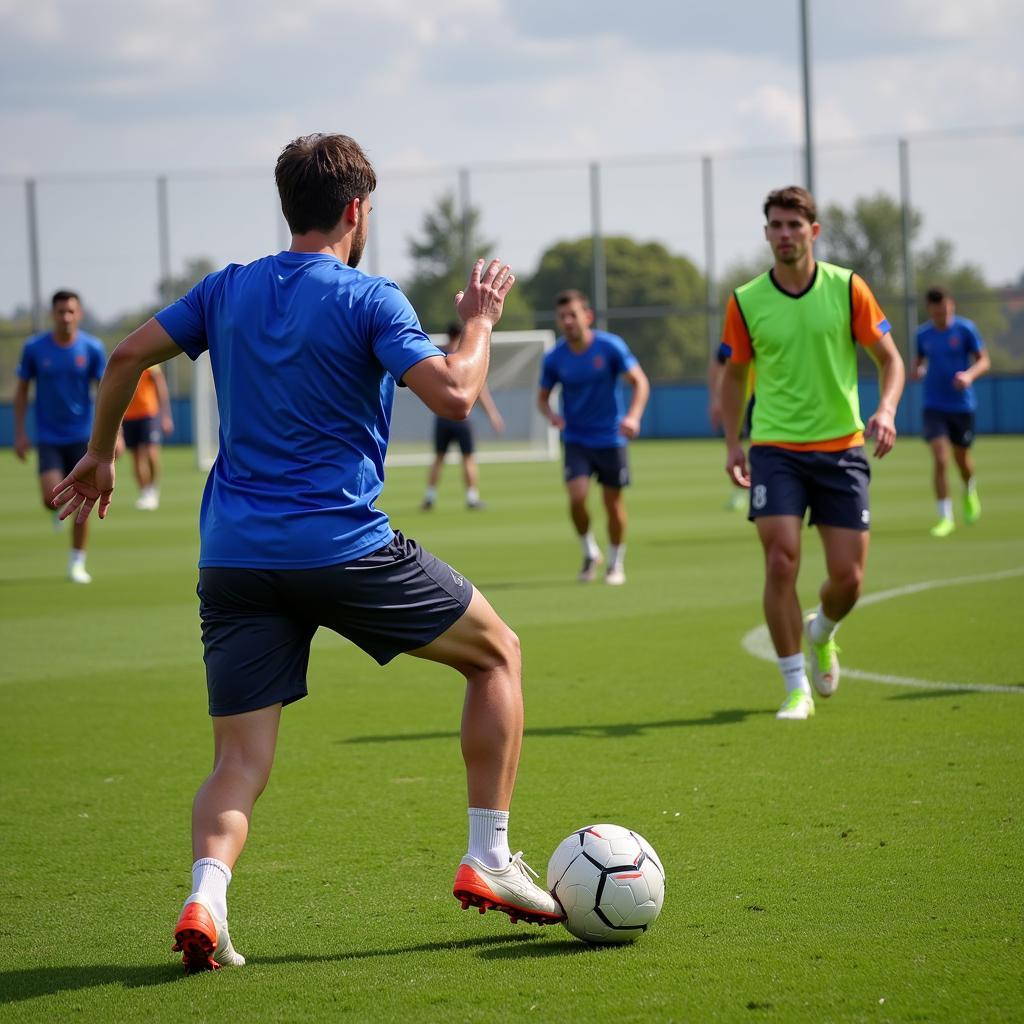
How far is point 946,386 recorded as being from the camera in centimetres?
1700

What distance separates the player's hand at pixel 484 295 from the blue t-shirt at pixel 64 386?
412 inches

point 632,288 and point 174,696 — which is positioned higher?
point 632,288

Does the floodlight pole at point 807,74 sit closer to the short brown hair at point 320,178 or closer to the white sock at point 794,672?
the white sock at point 794,672

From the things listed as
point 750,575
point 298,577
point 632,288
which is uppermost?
point 632,288

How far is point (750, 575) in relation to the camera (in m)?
13.5

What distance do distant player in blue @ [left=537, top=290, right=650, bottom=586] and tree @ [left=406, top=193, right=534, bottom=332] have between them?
36055 mm

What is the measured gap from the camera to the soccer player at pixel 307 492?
13.2 ft

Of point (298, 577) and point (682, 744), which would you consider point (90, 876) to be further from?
point (682, 744)

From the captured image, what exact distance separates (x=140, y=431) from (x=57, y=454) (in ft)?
25.6

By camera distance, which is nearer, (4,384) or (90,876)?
(90,876)

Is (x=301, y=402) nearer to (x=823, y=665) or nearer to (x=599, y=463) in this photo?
(x=823, y=665)

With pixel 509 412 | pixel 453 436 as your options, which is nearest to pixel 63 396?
pixel 453 436

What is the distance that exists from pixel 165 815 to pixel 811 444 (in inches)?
135

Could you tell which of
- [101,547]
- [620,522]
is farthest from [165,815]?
[101,547]
